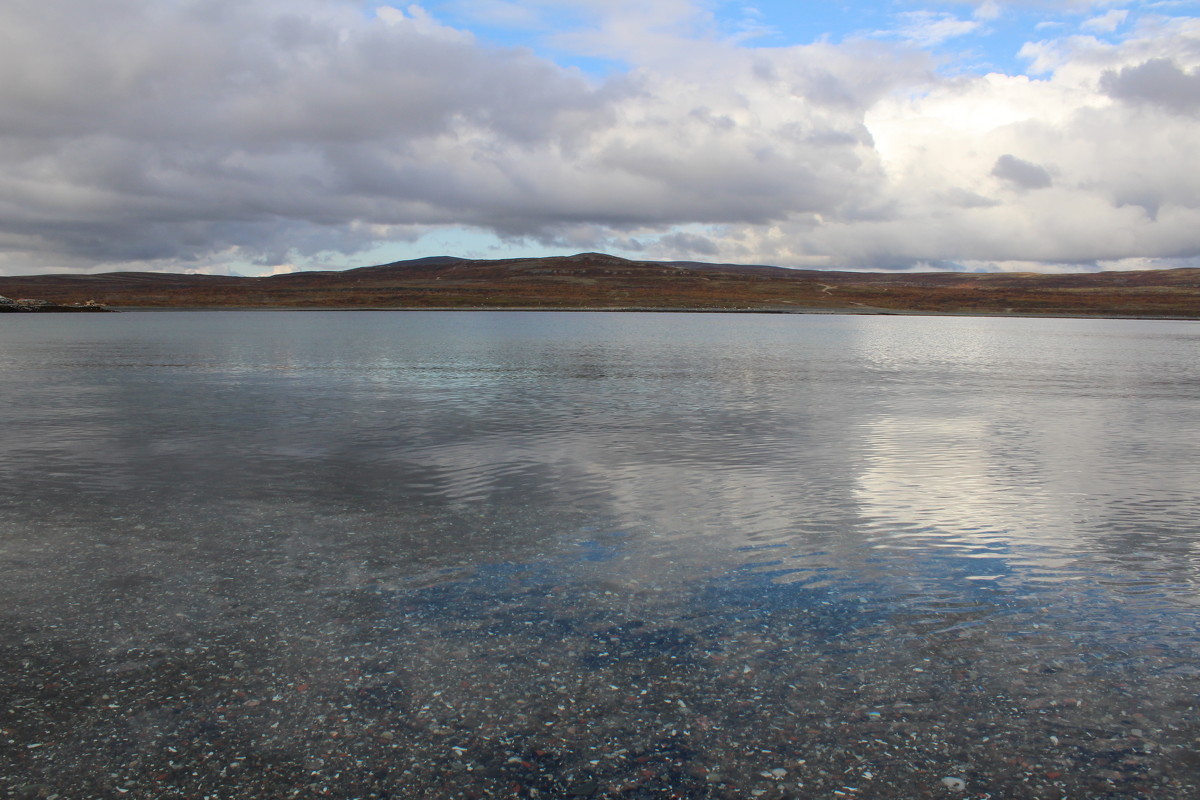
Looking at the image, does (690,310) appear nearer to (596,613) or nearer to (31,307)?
(31,307)

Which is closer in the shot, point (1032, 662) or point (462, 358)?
point (1032, 662)

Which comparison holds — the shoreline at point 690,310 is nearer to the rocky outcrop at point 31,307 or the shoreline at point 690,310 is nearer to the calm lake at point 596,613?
the rocky outcrop at point 31,307

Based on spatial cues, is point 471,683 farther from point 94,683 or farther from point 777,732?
point 94,683

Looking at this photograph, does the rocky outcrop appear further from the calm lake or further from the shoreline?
A: the calm lake

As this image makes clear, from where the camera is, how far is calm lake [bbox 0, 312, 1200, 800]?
19.9 feet

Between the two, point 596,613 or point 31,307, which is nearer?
point 596,613

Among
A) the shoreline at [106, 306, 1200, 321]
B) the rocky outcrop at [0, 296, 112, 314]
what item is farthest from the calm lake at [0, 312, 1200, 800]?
the shoreline at [106, 306, 1200, 321]

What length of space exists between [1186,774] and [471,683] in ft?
17.6

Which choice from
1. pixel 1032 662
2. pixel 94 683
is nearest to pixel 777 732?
pixel 1032 662

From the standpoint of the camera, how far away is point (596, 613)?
8602mm

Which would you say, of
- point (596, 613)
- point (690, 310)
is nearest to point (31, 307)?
point (690, 310)

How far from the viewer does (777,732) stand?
253 inches

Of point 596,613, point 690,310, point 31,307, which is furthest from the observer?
point 690,310

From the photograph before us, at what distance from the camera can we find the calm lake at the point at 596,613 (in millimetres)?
6055
